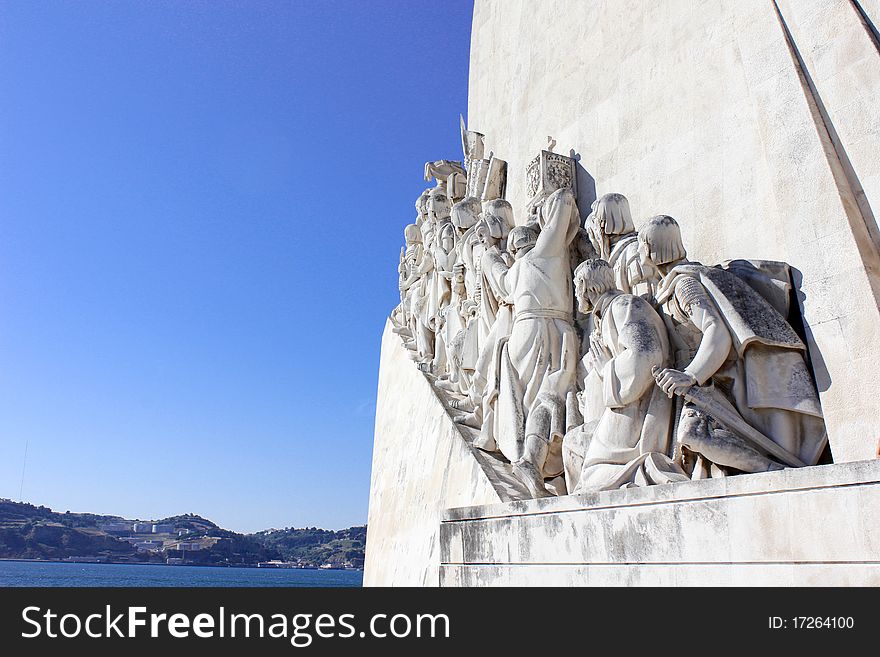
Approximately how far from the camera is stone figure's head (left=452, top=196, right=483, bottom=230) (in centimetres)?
687

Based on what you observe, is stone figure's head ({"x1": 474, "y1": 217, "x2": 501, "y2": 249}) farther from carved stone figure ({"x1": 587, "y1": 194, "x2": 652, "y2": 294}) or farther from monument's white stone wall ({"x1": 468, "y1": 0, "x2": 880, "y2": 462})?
carved stone figure ({"x1": 587, "y1": 194, "x2": 652, "y2": 294})

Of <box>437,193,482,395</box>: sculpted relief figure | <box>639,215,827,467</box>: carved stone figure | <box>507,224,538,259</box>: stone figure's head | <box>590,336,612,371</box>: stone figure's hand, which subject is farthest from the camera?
<box>437,193,482,395</box>: sculpted relief figure

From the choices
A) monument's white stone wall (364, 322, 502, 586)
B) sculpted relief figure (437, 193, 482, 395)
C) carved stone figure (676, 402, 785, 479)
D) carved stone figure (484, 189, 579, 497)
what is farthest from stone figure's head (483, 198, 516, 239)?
carved stone figure (676, 402, 785, 479)

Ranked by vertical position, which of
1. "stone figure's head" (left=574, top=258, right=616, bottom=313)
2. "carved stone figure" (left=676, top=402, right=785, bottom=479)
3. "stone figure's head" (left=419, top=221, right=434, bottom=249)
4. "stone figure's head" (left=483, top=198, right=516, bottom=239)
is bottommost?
"carved stone figure" (left=676, top=402, right=785, bottom=479)

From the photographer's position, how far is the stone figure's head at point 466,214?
22.5 feet

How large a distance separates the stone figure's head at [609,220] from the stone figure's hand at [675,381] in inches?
46.0

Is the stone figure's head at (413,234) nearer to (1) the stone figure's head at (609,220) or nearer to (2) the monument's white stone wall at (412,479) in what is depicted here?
(2) the monument's white stone wall at (412,479)

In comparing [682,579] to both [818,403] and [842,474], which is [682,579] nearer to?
[842,474]

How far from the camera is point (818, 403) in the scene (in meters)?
2.89

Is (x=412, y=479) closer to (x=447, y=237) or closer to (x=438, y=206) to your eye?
(x=447, y=237)

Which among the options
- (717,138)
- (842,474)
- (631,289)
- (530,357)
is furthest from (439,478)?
(842,474)

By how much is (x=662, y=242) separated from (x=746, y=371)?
746mm

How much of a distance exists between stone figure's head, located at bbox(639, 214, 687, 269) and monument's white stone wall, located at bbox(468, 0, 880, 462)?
1.48 feet

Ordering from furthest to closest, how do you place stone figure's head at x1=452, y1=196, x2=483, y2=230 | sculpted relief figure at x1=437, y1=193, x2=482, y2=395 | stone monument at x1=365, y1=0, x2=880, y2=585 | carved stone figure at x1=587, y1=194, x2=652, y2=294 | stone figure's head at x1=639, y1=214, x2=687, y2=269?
stone figure's head at x1=452, y1=196, x2=483, y2=230 → sculpted relief figure at x1=437, y1=193, x2=482, y2=395 → carved stone figure at x1=587, y1=194, x2=652, y2=294 → stone figure's head at x1=639, y1=214, x2=687, y2=269 → stone monument at x1=365, y1=0, x2=880, y2=585
